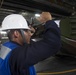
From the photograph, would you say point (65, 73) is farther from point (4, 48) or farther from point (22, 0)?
point (4, 48)

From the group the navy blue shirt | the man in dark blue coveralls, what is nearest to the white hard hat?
the man in dark blue coveralls

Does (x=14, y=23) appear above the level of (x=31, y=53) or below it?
above

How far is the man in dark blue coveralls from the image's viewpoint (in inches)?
62.2

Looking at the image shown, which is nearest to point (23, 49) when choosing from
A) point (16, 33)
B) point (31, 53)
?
point (31, 53)

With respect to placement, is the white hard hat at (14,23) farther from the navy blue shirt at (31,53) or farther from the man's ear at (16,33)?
the navy blue shirt at (31,53)

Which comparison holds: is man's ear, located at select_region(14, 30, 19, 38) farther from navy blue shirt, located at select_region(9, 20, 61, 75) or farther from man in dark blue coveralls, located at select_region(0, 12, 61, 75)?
navy blue shirt, located at select_region(9, 20, 61, 75)

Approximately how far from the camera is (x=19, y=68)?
5.17 ft

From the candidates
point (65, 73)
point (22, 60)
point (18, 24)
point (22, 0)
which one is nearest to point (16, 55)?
point (22, 60)

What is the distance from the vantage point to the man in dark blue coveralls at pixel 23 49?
1.58 meters

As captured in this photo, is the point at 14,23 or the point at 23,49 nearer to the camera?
the point at 23,49

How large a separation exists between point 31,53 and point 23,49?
3.5 inches

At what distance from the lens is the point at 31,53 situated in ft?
5.16

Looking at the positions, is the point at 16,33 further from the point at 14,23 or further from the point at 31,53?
the point at 31,53

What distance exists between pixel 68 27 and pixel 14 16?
7.94 m
